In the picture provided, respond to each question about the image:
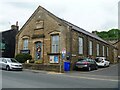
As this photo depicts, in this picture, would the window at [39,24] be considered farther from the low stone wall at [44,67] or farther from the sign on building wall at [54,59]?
the low stone wall at [44,67]

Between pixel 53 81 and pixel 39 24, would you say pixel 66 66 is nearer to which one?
pixel 39 24

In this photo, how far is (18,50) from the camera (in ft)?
121

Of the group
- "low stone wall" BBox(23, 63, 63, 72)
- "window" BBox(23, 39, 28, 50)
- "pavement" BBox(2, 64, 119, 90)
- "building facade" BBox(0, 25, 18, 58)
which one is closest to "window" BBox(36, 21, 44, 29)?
"window" BBox(23, 39, 28, 50)

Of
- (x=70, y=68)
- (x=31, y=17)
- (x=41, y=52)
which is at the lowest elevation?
(x=70, y=68)

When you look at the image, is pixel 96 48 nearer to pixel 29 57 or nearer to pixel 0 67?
pixel 29 57

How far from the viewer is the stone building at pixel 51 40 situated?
3025 centimetres

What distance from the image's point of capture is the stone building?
30250mm

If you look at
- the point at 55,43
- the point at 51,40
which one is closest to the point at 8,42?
the point at 51,40

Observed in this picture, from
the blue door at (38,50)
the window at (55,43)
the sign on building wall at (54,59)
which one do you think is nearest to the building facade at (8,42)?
the blue door at (38,50)

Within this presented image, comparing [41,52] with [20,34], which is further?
[20,34]

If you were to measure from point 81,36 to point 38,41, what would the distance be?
6.59 meters

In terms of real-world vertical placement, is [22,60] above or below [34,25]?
below

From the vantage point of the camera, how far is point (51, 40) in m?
32.2

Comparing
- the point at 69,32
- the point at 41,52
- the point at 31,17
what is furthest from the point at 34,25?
Answer: the point at 69,32
